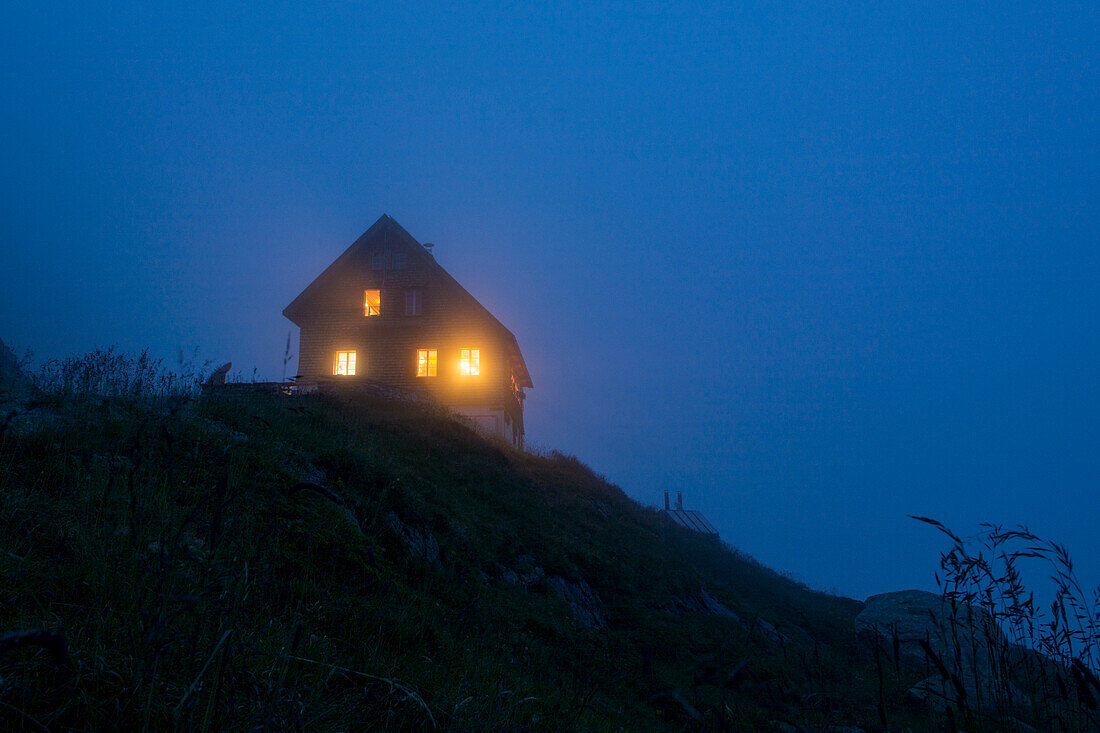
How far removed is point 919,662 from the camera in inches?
573

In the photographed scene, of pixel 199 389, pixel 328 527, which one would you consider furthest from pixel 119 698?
pixel 199 389

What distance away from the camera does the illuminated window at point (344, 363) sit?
30.1 metres

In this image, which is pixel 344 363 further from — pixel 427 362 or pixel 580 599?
pixel 580 599

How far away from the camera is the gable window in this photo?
3022 cm

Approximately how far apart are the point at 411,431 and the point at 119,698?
15362 millimetres

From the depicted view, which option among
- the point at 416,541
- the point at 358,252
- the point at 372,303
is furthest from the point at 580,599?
the point at 358,252

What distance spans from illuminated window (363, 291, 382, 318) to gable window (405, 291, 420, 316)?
140 cm

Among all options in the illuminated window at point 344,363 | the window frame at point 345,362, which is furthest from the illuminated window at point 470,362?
the illuminated window at point 344,363

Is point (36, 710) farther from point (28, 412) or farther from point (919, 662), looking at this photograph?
point (919, 662)

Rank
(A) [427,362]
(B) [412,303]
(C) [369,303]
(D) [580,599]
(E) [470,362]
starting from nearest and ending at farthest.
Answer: (D) [580,599], (E) [470,362], (A) [427,362], (B) [412,303], (C) [369,303]

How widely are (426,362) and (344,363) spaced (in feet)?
13.7

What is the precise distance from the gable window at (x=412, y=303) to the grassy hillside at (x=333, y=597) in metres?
13.3

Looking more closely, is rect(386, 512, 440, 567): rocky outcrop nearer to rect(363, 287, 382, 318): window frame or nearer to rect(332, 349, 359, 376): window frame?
rect(332, 349, 359, 376): window frame

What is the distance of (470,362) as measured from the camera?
29.7 m
